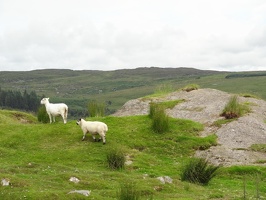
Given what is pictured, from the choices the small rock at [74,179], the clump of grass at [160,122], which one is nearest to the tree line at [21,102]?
the clump of grass at [160,122]

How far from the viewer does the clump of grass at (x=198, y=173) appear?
15.2 m

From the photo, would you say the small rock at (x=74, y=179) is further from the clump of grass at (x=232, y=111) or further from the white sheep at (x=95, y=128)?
the clump of grass at (x=232, y=111)

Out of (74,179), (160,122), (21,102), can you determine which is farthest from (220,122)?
(21,102)

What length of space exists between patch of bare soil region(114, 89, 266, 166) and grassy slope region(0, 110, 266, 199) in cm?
115

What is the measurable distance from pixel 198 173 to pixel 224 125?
9946 mm

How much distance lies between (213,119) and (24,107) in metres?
116

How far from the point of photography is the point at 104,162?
18.1 m

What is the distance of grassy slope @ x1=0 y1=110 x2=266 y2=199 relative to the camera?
12234 millimetres

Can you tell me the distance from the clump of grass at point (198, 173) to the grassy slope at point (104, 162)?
0.40m

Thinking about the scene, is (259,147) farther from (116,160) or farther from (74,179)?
(74,179)

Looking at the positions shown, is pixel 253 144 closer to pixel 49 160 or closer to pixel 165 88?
pixel 49 160

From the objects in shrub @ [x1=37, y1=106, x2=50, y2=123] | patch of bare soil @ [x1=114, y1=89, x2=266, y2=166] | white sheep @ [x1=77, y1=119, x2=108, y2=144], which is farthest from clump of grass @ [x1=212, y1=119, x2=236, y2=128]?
shrub @ [x1=37, y1=106, x2=50, y2=123]

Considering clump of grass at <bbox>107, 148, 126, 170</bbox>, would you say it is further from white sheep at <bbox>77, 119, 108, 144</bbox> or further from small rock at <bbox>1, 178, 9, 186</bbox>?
small rock at <bbox>1, 178, 9, 186</bbox>

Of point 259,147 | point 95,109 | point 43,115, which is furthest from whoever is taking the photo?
point 95,109
